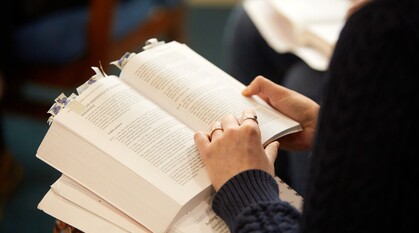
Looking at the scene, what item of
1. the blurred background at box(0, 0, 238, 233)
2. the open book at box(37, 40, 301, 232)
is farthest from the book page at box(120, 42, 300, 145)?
the blurred background at box(0, 0, 238, 233)

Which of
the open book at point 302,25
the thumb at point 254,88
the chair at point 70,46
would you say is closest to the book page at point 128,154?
the thumb at point 254,88

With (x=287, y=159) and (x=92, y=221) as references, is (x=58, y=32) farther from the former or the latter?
(x=92, y=221)

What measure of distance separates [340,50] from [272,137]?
0.81 feet

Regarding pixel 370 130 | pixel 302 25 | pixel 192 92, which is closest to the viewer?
pixel 370 130

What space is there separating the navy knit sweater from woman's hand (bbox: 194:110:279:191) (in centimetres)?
13

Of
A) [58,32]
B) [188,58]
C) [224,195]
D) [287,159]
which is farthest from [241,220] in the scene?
[58,32]

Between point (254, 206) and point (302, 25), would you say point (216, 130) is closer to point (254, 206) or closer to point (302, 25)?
point (254, 206)

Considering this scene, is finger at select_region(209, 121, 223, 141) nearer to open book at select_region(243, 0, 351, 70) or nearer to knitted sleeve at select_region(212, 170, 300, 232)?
knitted sleeve at select_region(212, 170, 300, 232)

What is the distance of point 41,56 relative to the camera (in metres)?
1.38

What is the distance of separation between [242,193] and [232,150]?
58 millimetres

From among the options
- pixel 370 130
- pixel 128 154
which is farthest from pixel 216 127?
pixel 370 130

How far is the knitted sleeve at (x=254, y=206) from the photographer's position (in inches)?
22.9

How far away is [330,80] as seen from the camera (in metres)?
0.49

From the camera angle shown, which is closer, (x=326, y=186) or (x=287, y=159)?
(x=326, y=186)
